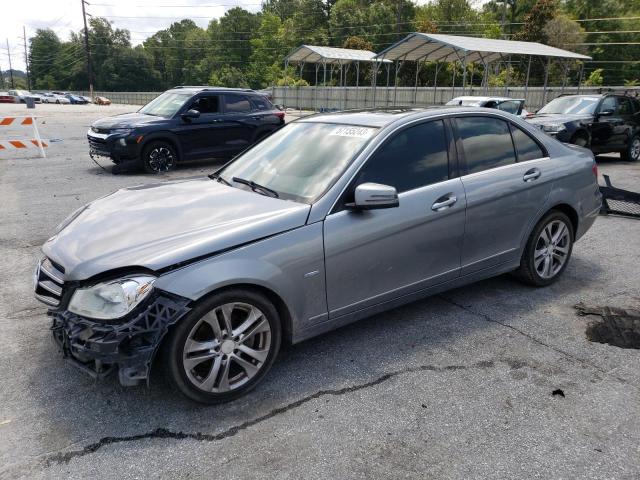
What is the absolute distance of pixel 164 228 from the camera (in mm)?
3201

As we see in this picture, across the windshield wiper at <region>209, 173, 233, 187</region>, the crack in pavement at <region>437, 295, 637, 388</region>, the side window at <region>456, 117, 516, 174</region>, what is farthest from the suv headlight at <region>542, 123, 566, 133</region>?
the windshield wiper at <region>209, 173, 233, 187</region>

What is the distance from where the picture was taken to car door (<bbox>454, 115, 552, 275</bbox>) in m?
4.09

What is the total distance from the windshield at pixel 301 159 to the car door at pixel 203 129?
7461 millimetres

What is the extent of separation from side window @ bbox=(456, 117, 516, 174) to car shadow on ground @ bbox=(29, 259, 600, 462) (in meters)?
1.21

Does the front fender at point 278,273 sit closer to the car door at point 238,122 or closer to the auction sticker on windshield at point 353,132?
the auction sticker on windshield at point 353,132

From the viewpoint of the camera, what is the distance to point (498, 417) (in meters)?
2.96

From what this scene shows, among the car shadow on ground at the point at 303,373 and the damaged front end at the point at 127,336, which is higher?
the damaged front end at the point at 127,336

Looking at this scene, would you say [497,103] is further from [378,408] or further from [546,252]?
[378,408]

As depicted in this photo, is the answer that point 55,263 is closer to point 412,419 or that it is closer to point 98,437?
point 98,437

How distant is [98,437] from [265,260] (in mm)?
1294

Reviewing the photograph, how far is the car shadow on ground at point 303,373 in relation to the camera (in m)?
2.89

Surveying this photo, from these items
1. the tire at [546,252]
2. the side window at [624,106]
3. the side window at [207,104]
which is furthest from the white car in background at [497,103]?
the tire at [546,252]

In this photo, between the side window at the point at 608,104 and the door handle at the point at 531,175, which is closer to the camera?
the door handle at the point at 531,175

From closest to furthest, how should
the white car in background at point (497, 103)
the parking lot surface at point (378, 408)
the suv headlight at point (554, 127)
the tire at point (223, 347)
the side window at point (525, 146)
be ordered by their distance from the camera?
the parking lot surface at point (378, 408)
the tire at point (223, 347)
the side window at point (525, 146)
the suv headlight at point (554, 127)
the white car in background at point (497, 103)
